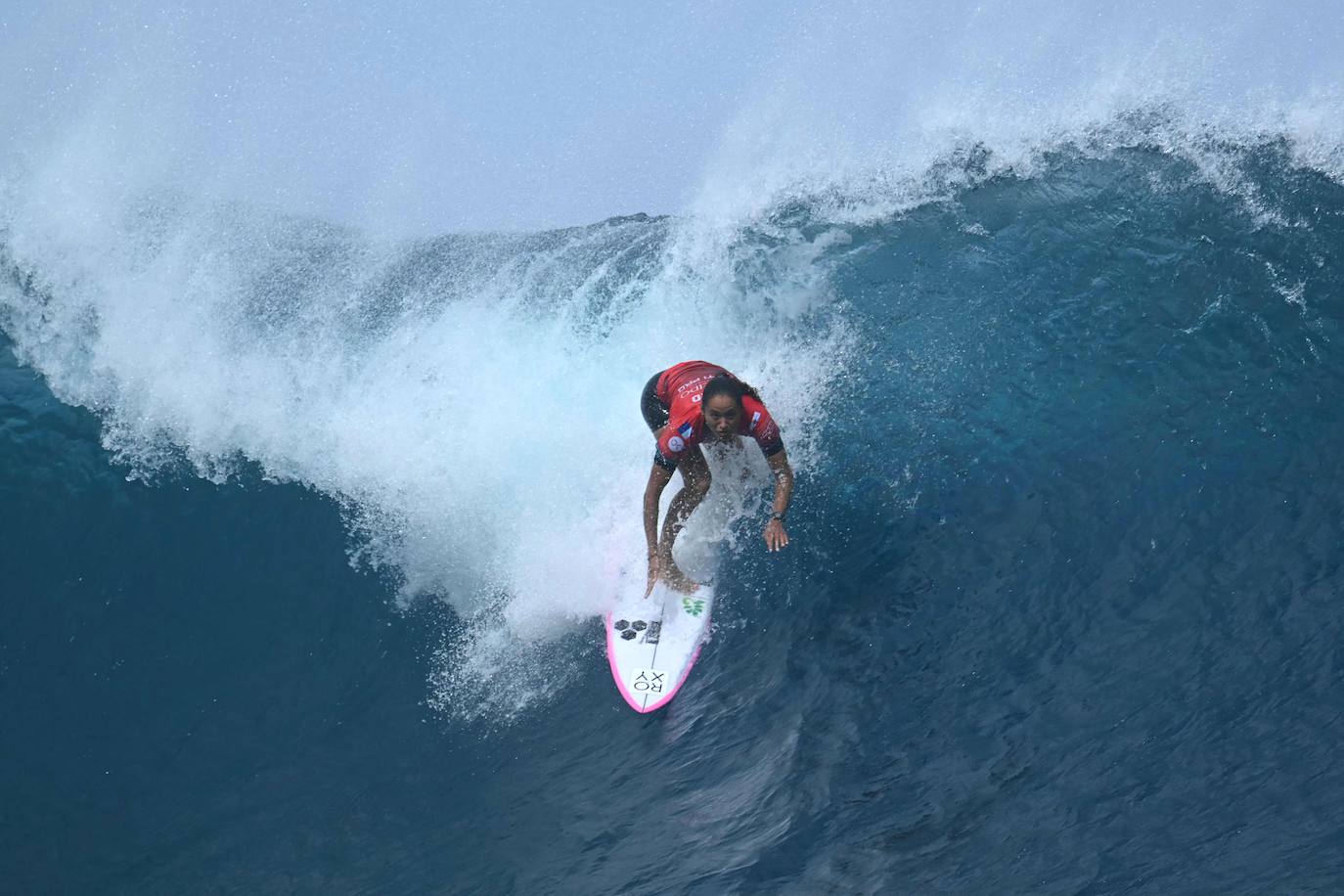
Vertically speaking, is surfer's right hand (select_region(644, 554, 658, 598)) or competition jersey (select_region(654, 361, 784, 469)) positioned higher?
competition jersey (select_region(654, 361, 784, 469))

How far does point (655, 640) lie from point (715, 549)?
767mm

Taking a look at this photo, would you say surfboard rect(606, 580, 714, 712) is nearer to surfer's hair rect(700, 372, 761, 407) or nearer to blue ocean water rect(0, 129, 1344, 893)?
blue ocean water rect(0, 129, 1344, 893)

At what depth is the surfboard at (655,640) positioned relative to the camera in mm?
5980

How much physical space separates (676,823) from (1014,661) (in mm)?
1962

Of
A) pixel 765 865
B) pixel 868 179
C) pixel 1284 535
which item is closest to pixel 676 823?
pixel 765 865

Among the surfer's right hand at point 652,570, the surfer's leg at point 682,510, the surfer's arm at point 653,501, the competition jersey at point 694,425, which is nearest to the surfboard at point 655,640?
the surfer's leg at point 682,510

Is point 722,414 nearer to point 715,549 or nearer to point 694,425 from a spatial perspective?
point 694,425

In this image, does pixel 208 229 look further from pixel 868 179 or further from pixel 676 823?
pixel 676 823

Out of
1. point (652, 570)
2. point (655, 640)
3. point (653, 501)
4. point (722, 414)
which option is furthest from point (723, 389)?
point (655, 640)

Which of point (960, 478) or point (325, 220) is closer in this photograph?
point (960, 478)

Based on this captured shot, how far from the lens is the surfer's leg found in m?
6.12

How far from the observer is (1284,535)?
5.99m

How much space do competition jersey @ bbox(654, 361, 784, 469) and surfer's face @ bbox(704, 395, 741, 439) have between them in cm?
24

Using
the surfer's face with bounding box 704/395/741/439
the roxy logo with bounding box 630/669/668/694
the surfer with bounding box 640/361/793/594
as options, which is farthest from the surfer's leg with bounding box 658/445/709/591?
the surfer's face with bounding box 704/395/741/439
